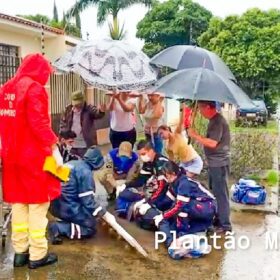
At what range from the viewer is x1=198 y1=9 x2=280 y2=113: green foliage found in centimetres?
2716

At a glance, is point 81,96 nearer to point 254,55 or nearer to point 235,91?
point 235,91

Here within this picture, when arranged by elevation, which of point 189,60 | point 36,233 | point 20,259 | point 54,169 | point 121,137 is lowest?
point 20,259

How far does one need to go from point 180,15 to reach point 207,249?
30.9m

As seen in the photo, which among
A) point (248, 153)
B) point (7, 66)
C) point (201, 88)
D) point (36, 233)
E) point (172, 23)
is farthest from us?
point (172, 23)

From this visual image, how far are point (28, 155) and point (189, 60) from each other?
8.85 ft

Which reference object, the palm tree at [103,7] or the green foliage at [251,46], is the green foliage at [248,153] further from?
the palm tree at [103,7]

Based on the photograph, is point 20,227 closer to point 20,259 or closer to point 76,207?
point 20,259

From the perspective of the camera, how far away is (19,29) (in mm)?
11805

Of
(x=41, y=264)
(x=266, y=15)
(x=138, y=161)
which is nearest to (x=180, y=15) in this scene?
(x=266, y=15)

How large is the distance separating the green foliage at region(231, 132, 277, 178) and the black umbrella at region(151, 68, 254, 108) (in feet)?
11.7

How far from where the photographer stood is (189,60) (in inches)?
246

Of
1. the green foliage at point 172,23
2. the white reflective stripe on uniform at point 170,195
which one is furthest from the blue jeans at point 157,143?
the green foliage at point 172,23

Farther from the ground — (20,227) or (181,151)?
(181,151)

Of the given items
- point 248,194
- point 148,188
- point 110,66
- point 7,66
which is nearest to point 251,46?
point 7,66
